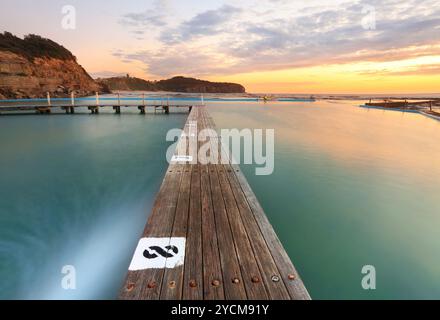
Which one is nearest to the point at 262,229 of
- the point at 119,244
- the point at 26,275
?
the point at 119,244

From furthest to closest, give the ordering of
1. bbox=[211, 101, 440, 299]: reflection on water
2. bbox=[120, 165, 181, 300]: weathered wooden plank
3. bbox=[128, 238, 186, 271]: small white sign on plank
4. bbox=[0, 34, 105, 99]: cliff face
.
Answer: bbox=[0, 34, 105, 99]: cliff face → bbox=[211, 101, 440, 299]: reflection on water → bbox=[128, 238, 186, 271]: small white sign on plank → bbox=[120, 165, 181, 300]: weathered wooden plank

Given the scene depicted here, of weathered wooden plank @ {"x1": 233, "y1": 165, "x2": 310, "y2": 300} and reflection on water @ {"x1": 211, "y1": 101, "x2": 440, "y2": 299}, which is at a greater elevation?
weathered wooden plank @ {"x1": 233, "y1": 165, "x2": 310, "y2": 300}

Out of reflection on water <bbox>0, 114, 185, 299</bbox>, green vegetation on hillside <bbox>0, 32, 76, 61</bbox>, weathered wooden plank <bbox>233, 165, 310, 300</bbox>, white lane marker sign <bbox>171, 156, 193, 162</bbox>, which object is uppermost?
green vegetation on hillside <bbox>0, 32, 76, 61</bbox>

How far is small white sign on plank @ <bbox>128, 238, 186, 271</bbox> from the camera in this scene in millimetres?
2193

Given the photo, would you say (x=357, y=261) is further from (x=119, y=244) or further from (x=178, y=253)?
(x=119, y=244)

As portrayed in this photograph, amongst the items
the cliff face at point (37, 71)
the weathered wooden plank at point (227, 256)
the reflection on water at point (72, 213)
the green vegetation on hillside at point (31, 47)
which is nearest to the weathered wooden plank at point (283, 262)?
the weathered wooden plank at point (227, 256)

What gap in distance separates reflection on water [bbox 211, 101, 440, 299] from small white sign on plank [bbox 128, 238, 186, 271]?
6.64ft

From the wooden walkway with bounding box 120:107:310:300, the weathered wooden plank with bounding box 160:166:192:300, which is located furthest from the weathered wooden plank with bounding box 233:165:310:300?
the weathered wooden plank with bounding box 160:166:192:300

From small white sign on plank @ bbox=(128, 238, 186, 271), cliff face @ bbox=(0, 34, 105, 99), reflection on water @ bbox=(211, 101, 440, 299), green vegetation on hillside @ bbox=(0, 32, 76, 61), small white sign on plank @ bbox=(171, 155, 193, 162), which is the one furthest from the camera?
green vegetation on hillside @ bbox=(0, 32, 76, 61)

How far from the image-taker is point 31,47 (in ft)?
210

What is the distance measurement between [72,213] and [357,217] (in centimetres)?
654

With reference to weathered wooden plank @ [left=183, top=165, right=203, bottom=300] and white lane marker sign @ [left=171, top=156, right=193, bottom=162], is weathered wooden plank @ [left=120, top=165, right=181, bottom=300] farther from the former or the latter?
white lane marker sign @ [left=171, top=156, right=193, bottom=162]

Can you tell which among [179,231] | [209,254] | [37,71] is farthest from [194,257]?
[37,71]

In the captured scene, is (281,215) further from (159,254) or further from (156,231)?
(159,254)
